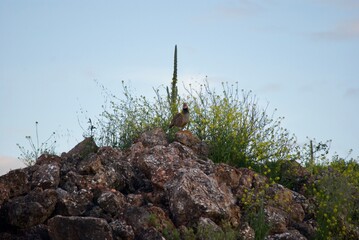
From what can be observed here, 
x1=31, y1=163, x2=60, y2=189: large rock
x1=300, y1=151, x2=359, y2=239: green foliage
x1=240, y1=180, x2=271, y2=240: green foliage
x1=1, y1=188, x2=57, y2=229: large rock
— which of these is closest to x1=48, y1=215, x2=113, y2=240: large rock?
x1=1, y1=188, x2=57, y2=229: large rock

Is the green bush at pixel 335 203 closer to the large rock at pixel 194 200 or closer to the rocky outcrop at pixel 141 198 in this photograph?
the rocky outcrop at pixel 141 198

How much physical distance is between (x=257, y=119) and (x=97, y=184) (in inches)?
220

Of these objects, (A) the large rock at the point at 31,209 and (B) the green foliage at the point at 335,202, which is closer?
(A) the large rock at the point at 31,209

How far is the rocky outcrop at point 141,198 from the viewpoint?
12.0 m

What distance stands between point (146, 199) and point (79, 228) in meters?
1.97

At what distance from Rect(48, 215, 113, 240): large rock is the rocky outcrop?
2cm

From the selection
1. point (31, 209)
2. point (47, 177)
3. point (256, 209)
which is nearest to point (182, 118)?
point (256, 209)

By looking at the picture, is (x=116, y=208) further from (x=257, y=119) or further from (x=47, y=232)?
(x=257, y=119)

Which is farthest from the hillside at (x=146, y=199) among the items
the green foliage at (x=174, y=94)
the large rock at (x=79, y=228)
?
the green foliage at (x=174, y=94)

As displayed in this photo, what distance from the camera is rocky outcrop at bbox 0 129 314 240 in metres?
12.0

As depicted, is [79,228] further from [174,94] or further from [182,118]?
[174,94]

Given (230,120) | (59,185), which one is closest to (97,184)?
(59,185)

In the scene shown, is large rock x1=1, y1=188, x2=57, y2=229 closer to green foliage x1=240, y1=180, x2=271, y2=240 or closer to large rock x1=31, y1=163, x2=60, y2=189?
large rock x1=31, y1=163, x2=60, y2=189

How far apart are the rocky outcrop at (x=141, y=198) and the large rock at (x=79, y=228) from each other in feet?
0.05
